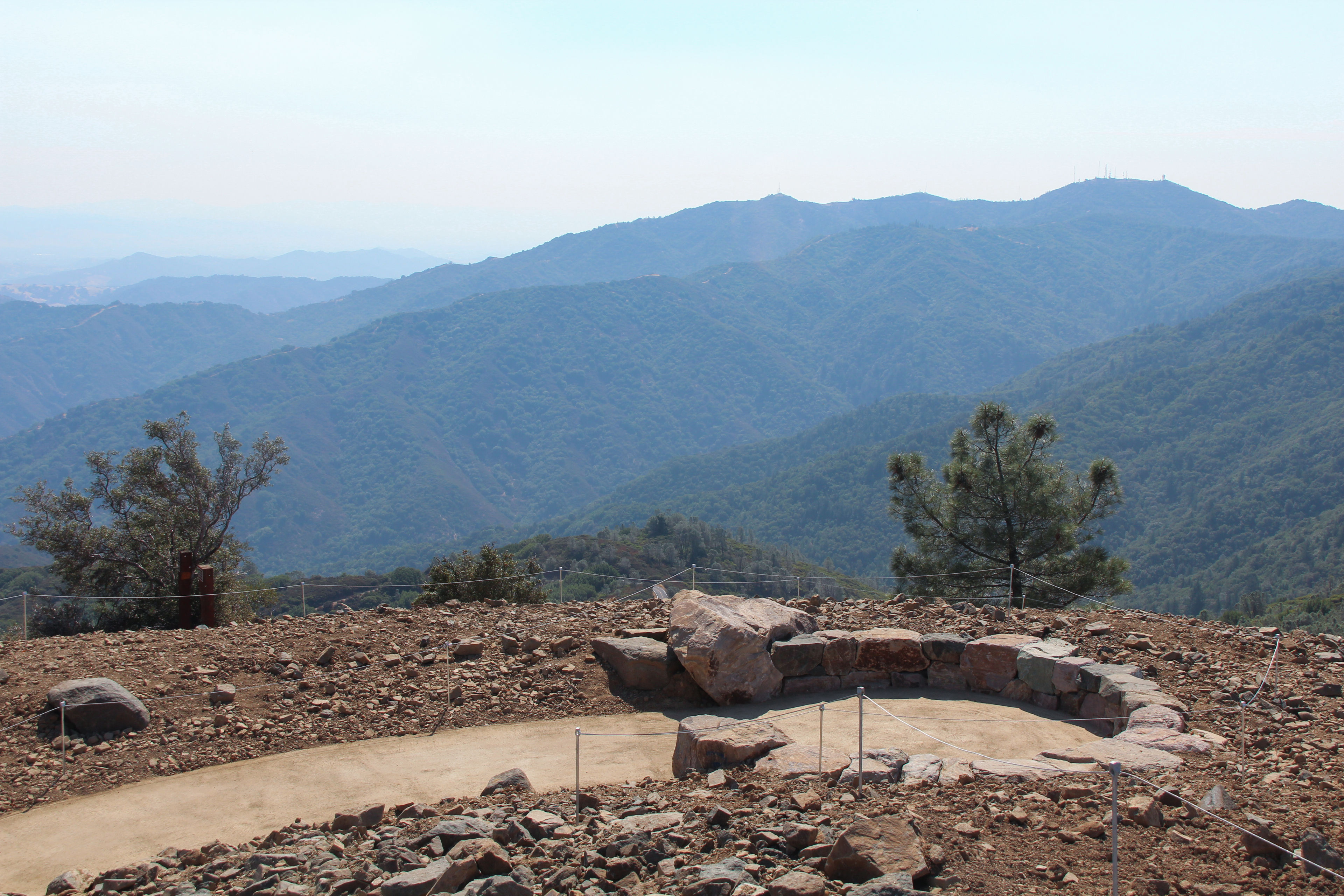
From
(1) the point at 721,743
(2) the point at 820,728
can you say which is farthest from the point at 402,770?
(2) the point at 820,728

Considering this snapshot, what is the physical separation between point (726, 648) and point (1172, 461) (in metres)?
132

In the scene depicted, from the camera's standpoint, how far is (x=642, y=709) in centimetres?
1241

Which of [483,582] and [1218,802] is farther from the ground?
[483,582]

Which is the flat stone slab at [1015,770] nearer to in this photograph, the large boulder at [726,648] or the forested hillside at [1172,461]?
the large boulder at [726,648]

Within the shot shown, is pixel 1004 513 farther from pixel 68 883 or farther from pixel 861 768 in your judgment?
pixel 68 883

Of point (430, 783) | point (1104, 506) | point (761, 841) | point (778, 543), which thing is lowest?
point (778, 543)

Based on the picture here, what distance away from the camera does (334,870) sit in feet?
23.3

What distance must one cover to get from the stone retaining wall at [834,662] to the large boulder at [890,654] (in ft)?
0.04

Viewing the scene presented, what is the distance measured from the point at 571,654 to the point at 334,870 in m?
6.48

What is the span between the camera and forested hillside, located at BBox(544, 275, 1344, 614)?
9331 cm

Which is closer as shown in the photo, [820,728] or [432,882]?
[432,882]

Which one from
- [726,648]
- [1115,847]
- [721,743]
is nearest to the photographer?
[1115,847]

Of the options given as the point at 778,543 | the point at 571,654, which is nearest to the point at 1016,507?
the point at 571,654

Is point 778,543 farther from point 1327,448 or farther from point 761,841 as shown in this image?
point 761,841
